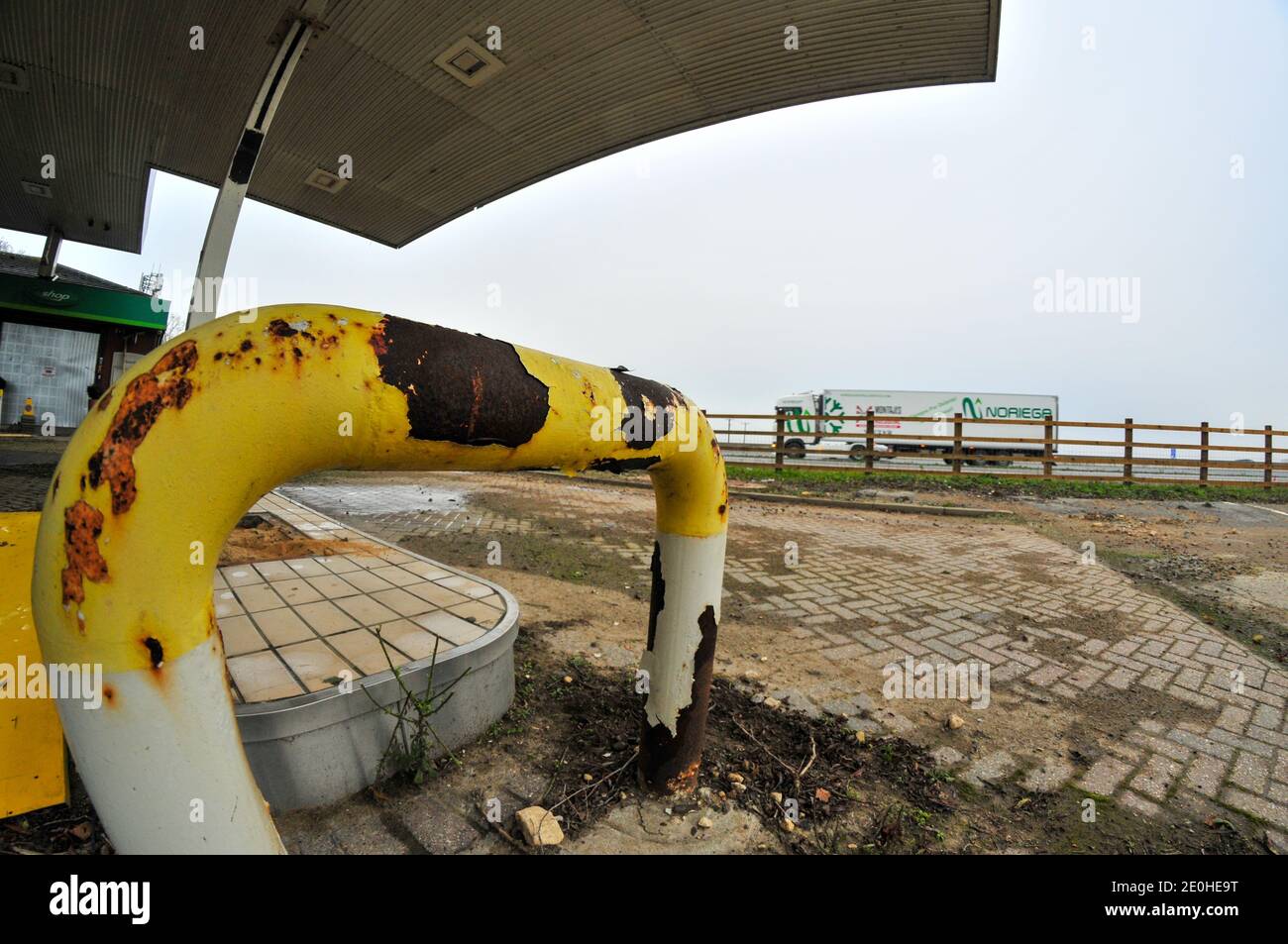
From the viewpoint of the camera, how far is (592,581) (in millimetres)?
4473

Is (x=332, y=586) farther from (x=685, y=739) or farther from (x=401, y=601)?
(x=685, y=739)

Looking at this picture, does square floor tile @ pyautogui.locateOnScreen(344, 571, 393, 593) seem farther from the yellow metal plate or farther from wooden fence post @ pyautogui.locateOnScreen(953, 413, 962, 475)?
wooden fence post @ pyautogui.locateOnScreen(953, 413, 962, 475)

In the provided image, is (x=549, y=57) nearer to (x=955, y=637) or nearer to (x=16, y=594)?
(x=16, y=594)

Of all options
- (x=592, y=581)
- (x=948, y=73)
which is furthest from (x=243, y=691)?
(x=948, y=73)

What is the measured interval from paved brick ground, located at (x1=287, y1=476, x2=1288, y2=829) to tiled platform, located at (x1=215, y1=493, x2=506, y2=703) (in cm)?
180

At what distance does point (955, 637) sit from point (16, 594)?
4.76 m

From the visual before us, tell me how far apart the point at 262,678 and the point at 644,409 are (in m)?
1.71

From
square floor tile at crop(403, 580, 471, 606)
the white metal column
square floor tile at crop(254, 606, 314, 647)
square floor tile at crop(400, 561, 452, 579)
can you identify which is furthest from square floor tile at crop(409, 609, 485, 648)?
the white metal column

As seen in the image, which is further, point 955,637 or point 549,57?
point 549,57

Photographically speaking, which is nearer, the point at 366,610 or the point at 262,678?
the point at 262,678

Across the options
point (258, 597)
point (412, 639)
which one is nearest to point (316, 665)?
point (412, 639)

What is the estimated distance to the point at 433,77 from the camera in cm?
556

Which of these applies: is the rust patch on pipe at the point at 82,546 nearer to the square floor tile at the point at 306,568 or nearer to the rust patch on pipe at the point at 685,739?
the rust patch on pipe at the point at 685,739

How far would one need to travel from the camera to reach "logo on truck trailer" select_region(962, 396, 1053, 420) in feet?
76.2
